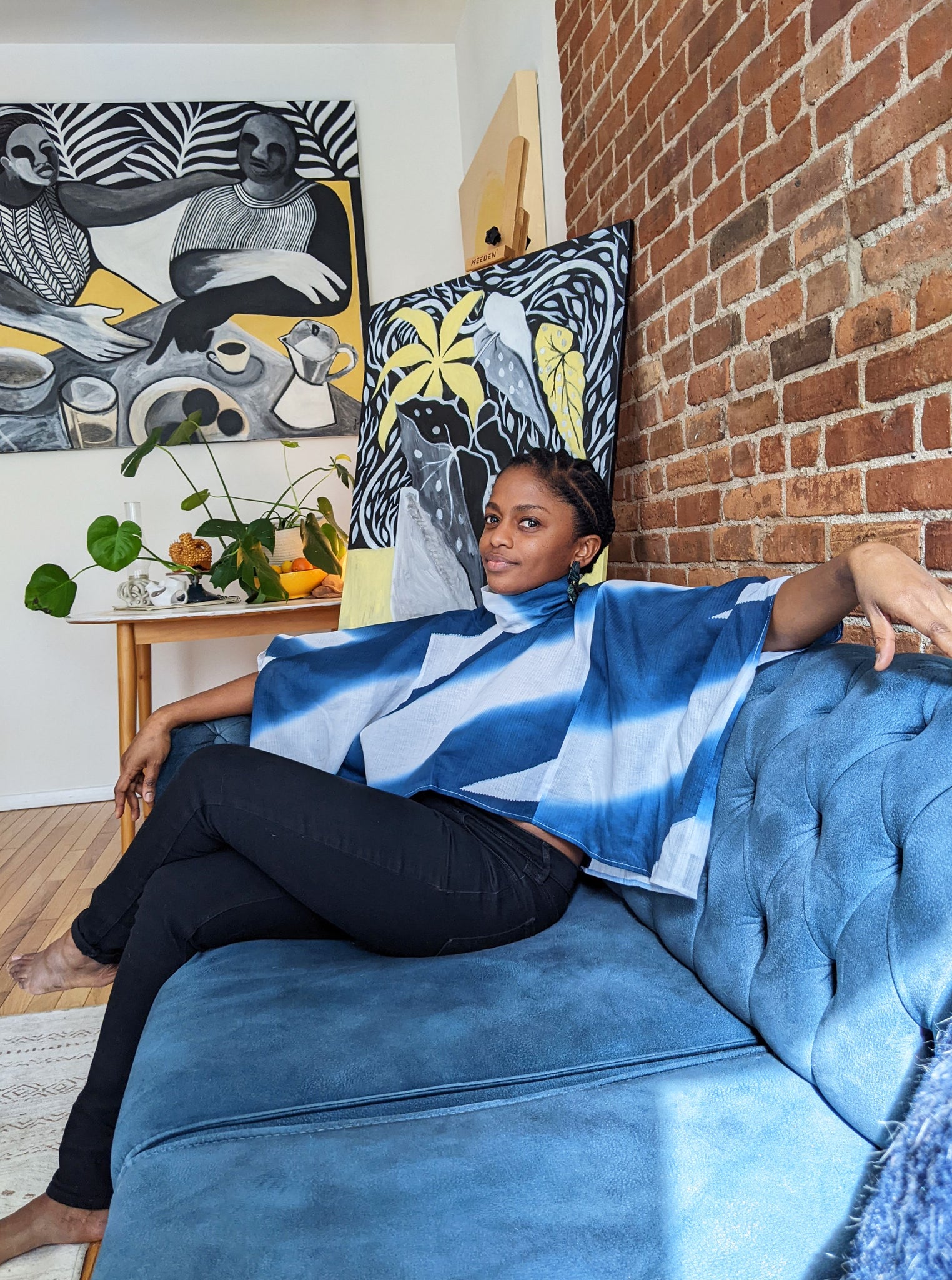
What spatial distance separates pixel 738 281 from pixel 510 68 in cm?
203

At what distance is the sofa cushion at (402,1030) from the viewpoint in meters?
1.05

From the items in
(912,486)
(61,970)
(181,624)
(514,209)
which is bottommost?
(61,970)

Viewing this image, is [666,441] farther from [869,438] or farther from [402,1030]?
[402,1030]

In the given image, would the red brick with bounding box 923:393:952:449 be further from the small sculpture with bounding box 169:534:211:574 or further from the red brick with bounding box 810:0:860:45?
the small sculpture with bounding box 169:534:211:574

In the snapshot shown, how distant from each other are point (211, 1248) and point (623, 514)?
2098mm

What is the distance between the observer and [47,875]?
3.21 metres

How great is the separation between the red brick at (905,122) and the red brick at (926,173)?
0.09ft

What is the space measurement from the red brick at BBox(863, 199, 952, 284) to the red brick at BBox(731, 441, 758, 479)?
1.50 ft

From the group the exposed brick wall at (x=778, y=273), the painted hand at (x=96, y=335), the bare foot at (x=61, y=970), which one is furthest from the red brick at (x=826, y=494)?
the painted hand at (x=96, y=335)

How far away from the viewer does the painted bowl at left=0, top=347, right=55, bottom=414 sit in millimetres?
4012

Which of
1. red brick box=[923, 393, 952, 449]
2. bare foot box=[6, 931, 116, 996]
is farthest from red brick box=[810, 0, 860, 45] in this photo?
bare foot box=[6, 931, 116, 996]

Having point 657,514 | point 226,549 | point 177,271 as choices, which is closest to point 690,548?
point 657,514

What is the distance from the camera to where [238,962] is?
140 centimetres

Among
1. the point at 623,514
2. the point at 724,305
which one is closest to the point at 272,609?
the point at 623,514
